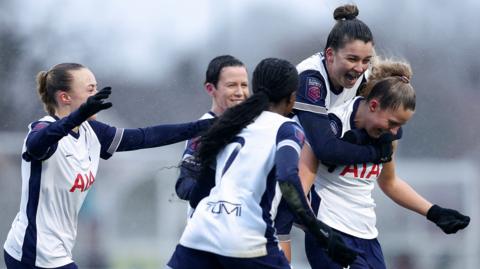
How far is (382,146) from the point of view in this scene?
3549mm

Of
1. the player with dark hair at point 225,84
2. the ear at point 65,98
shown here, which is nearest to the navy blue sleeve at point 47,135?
the ear at point 65,98

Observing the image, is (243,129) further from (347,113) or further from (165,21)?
(165,21)

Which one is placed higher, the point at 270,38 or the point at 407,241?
the point at 270,38

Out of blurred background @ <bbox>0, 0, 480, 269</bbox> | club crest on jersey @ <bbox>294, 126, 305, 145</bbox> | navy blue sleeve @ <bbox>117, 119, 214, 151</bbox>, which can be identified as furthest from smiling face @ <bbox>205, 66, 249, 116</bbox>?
blurred background @ <bbox>0, 0, 480, 269</bbox>

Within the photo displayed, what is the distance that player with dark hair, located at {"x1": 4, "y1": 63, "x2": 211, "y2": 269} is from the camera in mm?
3684

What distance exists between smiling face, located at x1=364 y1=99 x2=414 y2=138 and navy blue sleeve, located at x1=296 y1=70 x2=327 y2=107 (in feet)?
0.54

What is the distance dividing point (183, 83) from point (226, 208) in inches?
114

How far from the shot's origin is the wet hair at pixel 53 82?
379 centimetres

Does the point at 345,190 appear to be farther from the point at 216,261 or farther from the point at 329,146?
the point at 216,261

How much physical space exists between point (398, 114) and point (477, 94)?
279 cm

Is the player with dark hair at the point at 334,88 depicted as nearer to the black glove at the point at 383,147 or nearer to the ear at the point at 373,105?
the black glove at the point at 383,147

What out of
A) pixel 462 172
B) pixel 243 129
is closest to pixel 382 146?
pixel 243 129

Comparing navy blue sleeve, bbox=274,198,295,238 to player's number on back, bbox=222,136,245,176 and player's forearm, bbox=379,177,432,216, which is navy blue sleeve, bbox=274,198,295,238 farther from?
player's number on back, bbox=222,136,245,176

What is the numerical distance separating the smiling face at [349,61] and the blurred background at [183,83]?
2.13 m
